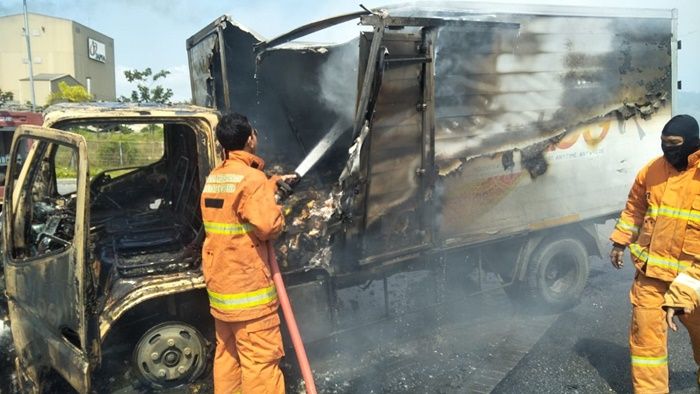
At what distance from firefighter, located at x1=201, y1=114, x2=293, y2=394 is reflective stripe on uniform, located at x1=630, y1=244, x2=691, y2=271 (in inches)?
89.1

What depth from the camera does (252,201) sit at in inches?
106

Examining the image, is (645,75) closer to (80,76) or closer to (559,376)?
(559,376)

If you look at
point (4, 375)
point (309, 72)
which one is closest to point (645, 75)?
point (309, 72)

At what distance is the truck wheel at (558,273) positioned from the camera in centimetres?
496

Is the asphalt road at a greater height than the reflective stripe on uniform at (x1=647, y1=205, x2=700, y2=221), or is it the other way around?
the reflective stripe on uniform at (x1=647, y1=205, x2=700, y2=221)

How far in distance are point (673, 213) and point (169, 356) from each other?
10.6 ft

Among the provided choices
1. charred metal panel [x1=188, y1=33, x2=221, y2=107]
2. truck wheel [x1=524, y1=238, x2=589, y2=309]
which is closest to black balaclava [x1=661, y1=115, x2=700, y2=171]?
truck wheel [x1=524, y1=238, x2=589, y2=309]

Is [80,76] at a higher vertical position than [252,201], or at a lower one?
higher

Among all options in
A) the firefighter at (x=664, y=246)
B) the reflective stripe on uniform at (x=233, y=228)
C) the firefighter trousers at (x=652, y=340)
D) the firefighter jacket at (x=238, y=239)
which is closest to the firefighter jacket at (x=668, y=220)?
the firefighter at (x=664, y=246)

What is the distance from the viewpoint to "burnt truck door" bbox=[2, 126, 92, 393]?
2.82 metres

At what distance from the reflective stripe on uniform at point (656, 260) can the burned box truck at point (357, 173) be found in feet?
4.13

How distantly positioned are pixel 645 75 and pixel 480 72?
2.03 meters

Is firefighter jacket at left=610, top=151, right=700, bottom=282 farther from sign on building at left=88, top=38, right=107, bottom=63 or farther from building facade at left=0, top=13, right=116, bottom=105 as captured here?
sign on building at left=88, top=38, right=107, bottom=63

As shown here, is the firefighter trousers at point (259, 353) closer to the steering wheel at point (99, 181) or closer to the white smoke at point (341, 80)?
the white smoke at point (341, 80)
